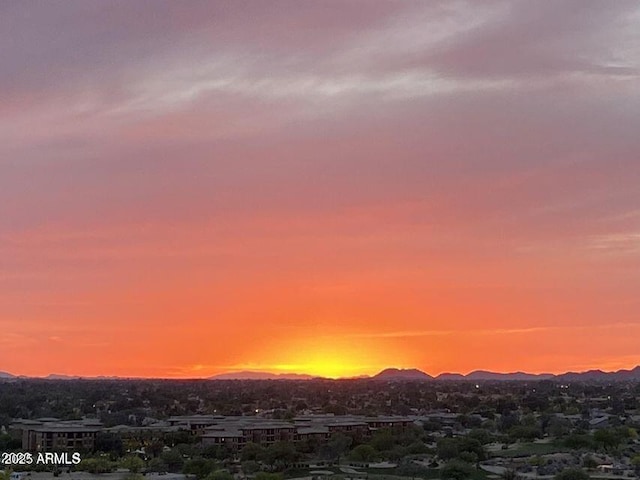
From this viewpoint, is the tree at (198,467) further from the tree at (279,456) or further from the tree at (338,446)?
the tree at (338,446)

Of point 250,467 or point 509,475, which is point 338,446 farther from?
point 509,475

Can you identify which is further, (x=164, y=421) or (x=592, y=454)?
(x=164, y=421)

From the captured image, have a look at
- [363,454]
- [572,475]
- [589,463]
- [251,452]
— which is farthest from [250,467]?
[589,463]

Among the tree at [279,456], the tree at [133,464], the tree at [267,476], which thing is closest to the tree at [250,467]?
the tree at [279,456]

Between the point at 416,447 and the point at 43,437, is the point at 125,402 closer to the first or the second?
the point at 43,437

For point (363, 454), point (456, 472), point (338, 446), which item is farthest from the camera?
point (338, 446)

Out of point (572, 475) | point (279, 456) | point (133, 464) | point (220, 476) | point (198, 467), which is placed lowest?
point (572, 475)

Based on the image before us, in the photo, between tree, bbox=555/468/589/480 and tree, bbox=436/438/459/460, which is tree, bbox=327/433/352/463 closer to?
tree, bbox=436/438/459/460

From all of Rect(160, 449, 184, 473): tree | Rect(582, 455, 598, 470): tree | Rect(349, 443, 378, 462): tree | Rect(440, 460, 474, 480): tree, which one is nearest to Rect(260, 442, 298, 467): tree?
Rect(349, 443, 378, 462): tree

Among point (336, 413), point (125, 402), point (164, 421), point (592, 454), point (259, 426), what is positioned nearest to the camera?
point (592, 454)

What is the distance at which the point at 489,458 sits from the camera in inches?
3420

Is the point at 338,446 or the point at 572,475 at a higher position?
the point at 338,446

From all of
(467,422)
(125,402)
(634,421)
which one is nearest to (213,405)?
(125,402)

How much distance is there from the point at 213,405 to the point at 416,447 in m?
74.6
